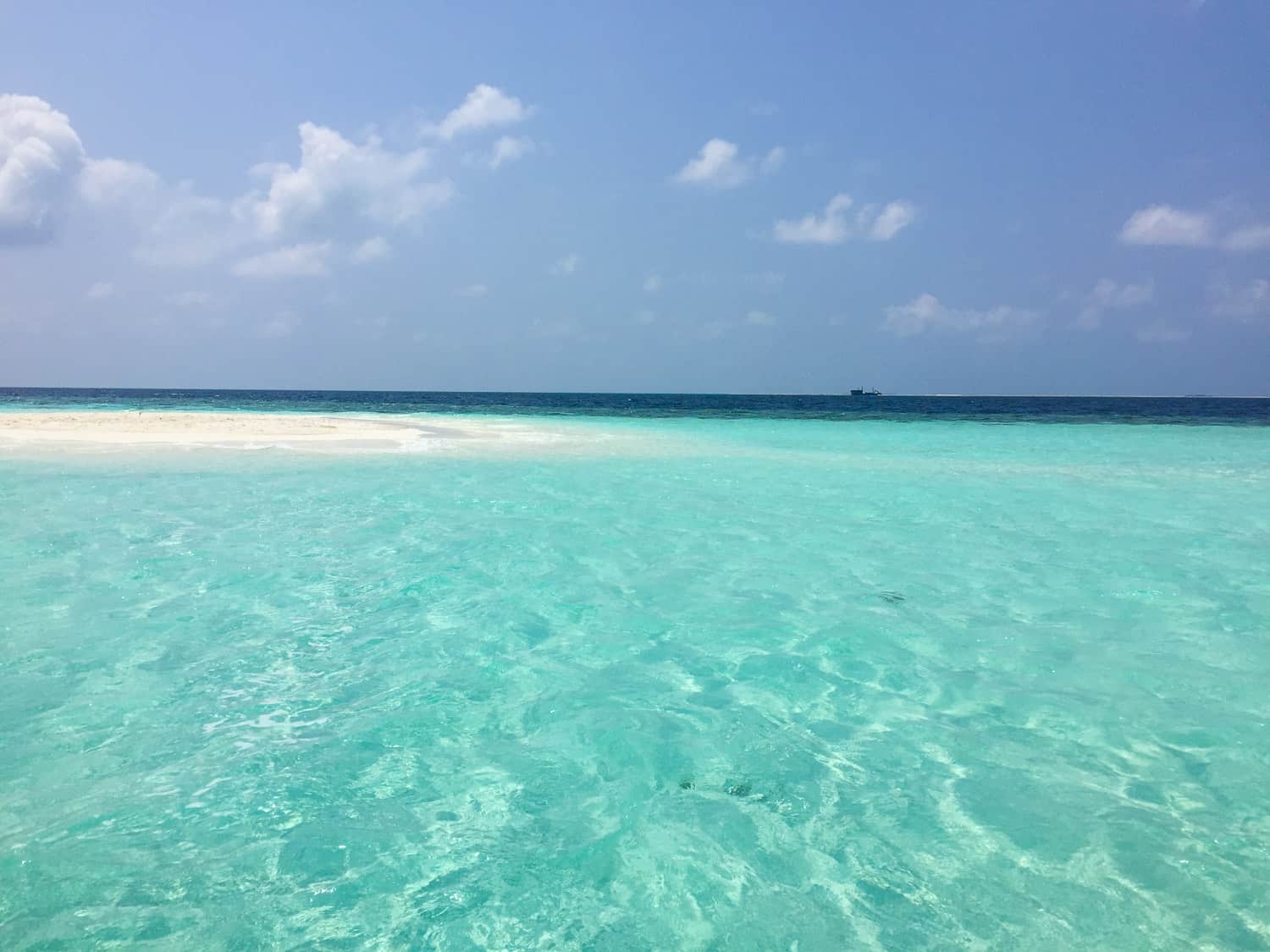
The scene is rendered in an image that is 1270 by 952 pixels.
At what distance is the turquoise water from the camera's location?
3.24 m

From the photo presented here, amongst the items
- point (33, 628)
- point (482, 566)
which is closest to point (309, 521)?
point (482, 566)

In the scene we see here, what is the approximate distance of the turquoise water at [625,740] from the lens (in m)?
3.24

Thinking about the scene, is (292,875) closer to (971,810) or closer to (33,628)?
(971,810)

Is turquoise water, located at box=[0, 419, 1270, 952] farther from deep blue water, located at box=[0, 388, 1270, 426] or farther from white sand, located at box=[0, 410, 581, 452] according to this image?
deep blue water, located at box=[0, 388, 1270, 426]

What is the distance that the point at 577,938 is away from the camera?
3.04 m

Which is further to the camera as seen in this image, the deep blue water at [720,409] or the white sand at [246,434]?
the deep blue water at [720,409]

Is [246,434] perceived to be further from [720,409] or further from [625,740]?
[720,409]

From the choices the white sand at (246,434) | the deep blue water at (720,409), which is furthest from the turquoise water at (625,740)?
the deep blue water at (720,409)

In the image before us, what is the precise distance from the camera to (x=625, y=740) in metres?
4.82

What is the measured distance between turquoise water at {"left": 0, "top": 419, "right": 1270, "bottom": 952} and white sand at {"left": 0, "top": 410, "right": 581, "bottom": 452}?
13.3 meters

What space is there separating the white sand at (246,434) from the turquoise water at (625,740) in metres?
13.3

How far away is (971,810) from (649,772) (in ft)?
5.84

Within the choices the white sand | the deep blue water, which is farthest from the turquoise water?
the deep blue water

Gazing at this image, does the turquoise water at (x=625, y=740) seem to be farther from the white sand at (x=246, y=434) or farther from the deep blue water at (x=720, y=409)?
the deep blue water at (x=720, y=409)
